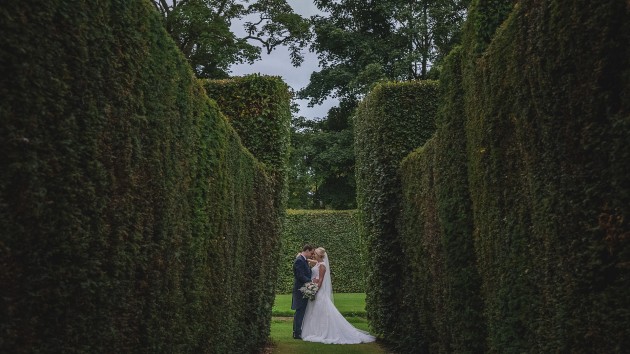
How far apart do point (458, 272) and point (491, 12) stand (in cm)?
274

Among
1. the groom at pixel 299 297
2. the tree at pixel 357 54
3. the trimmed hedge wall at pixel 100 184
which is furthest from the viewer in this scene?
the tree at pixel 357 54

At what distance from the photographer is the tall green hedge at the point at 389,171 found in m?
11.9

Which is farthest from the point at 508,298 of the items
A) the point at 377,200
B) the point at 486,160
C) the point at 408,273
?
the point at 377,200

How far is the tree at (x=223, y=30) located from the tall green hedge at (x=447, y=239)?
20.2 metres

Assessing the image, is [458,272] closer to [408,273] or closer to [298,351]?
[408,273]

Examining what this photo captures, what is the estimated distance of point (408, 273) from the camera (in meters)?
10.5

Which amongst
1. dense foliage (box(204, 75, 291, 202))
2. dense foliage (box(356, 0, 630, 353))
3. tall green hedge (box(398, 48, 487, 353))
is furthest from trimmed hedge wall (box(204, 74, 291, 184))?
dense foliage (box(356, 0, 630, 353))

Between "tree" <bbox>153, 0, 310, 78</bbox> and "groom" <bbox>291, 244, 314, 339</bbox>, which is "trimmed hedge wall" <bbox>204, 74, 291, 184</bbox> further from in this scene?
"tree" <bbox>153, 0, 310, 78</bbox>

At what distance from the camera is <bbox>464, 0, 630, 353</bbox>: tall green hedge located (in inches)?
116

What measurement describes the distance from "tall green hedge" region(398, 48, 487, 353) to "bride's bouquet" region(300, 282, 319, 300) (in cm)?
496

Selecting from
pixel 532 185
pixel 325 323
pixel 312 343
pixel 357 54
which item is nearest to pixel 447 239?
pixel 532 185

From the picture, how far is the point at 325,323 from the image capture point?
13906mm

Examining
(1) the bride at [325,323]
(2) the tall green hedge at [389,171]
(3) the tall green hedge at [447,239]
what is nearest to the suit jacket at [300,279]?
(1) the bride at [325,323]

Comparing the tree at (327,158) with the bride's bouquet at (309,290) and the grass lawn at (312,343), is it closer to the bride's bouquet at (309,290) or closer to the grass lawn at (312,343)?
the grass lawn at (312,343)
